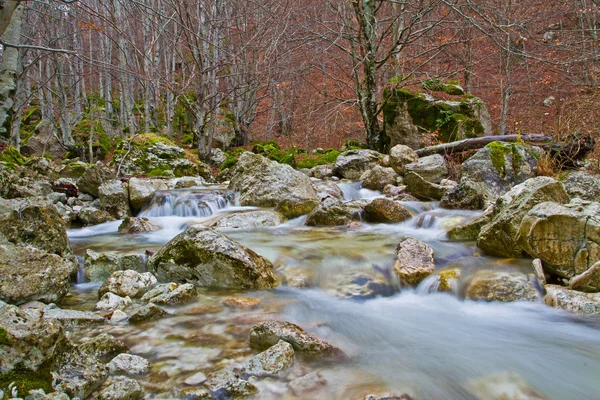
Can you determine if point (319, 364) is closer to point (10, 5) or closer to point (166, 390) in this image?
point (166, 390)

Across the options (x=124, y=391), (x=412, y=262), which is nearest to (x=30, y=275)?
(x=124, y=391)

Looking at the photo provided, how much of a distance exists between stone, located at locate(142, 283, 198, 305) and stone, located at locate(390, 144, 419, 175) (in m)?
7.21

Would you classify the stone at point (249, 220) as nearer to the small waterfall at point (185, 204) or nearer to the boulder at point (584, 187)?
the small waterfall at point (185, 204)

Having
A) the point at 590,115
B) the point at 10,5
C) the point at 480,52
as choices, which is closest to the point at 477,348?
the point at 10,5

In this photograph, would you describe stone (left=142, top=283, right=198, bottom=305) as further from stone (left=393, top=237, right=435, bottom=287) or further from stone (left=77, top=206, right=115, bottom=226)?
stone (left=77, top=206, right=115, bottom=226)

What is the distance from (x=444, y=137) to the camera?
11172 millimetres

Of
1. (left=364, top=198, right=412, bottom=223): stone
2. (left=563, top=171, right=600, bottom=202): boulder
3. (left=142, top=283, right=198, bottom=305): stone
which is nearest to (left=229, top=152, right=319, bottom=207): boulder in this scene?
(left=364, top=198, right=412, bottom=223): stone

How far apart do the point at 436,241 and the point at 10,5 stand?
504cm

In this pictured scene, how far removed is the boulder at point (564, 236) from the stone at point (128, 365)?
11.5ft

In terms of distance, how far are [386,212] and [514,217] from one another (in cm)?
248

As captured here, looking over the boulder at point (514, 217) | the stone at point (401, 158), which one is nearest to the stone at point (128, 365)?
the boulder at point (514, 217)

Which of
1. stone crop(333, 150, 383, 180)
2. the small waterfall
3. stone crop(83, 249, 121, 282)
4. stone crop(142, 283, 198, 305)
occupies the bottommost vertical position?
stone crop(142, 283, 198, 305)

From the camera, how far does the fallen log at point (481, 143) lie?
841 cm

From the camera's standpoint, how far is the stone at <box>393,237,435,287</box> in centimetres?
397
